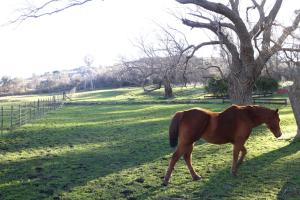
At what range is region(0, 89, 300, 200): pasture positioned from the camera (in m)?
7.09

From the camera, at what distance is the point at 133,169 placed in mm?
9016

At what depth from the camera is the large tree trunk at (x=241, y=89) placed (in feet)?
46.5

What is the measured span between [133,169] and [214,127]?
245 cm

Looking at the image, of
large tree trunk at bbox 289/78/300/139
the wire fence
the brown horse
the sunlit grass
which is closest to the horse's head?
the brown horse

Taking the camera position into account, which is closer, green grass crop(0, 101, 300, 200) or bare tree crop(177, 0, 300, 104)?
green grass crop(0, 101, 300, 200)

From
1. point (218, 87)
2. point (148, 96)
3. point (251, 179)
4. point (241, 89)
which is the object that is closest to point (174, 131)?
point (251, 179)

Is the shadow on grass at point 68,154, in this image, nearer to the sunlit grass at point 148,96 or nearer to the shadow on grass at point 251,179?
the shadow on grass at point 251,179

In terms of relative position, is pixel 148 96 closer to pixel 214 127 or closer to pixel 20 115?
pixel 20 115

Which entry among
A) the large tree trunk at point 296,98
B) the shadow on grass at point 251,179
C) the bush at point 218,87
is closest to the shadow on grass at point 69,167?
the shadow on grass at point 251,179

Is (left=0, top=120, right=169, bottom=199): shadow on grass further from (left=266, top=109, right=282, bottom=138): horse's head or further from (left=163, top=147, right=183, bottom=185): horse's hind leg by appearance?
(left=266, top=109, right=282, bottom=138): horse's head

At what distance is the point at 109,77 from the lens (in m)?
84.6

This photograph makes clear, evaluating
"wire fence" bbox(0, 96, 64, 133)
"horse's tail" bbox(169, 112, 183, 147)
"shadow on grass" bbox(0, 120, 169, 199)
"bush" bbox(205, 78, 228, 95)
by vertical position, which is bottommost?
"shadow on grass" bbox(0, 120, 169, 199)

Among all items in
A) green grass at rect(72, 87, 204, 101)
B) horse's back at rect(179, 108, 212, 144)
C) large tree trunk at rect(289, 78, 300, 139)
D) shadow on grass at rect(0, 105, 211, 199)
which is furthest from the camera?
green grass at rect(72, 87, 204, 101)

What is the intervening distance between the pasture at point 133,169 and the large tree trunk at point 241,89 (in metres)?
1.45
